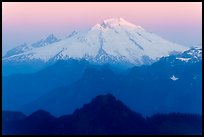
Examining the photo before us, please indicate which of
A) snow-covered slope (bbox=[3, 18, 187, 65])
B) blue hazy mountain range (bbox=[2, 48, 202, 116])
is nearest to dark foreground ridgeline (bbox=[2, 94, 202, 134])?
blue hazy mountain range (bbox=[2, 48, 202, 116])

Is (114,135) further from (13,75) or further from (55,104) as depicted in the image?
(13,75)

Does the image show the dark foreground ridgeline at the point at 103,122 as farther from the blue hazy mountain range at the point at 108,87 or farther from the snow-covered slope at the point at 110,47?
the snow-covered slope at the point at 110,47

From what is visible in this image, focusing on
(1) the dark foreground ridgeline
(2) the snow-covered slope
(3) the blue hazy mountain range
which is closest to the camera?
(1) the dark foreground ridgeline

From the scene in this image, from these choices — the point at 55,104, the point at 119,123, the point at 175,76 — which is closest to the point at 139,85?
the point at 175,76

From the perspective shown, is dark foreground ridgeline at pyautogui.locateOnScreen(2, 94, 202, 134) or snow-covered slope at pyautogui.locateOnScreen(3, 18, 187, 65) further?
snow-covered slope at pyautogui.locateOnScreen(3, 18, 187, 65)

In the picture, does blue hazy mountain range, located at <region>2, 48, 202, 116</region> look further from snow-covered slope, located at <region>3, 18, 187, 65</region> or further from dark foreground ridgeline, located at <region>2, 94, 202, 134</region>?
snow-covered slope, located at <region>3, 18, 187, 65</region>

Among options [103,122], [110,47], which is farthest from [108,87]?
[110,47]
